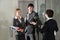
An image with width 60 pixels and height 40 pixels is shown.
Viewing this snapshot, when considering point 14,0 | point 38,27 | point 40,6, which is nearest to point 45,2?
point 40,6

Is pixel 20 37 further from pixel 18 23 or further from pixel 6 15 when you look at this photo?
pixel 6 15

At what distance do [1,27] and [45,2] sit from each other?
1.65 meters

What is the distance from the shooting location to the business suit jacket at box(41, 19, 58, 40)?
5.69 meters

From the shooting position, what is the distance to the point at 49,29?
5.71m

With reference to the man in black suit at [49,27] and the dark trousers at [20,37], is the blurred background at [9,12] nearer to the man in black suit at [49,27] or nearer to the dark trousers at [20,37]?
the dark trousers at [20,37]

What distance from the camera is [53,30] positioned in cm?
573

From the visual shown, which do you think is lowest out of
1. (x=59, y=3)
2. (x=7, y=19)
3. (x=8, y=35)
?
(x=8, y=35)

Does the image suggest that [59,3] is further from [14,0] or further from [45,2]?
[14,0]

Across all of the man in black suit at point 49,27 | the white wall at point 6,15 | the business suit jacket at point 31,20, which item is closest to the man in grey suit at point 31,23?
the business suit jacket at point 31,20

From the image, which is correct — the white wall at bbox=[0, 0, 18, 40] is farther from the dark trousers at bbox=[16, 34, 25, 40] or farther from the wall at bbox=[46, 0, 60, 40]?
the dark trousers at bbox=[16, 34, 25, 40]

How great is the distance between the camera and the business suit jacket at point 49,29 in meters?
5.69

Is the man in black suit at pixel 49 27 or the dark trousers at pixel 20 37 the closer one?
the man in black suit at pixel 49 27

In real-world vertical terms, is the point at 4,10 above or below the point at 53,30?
above

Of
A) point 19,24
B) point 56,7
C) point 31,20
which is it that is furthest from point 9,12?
point 31,20
